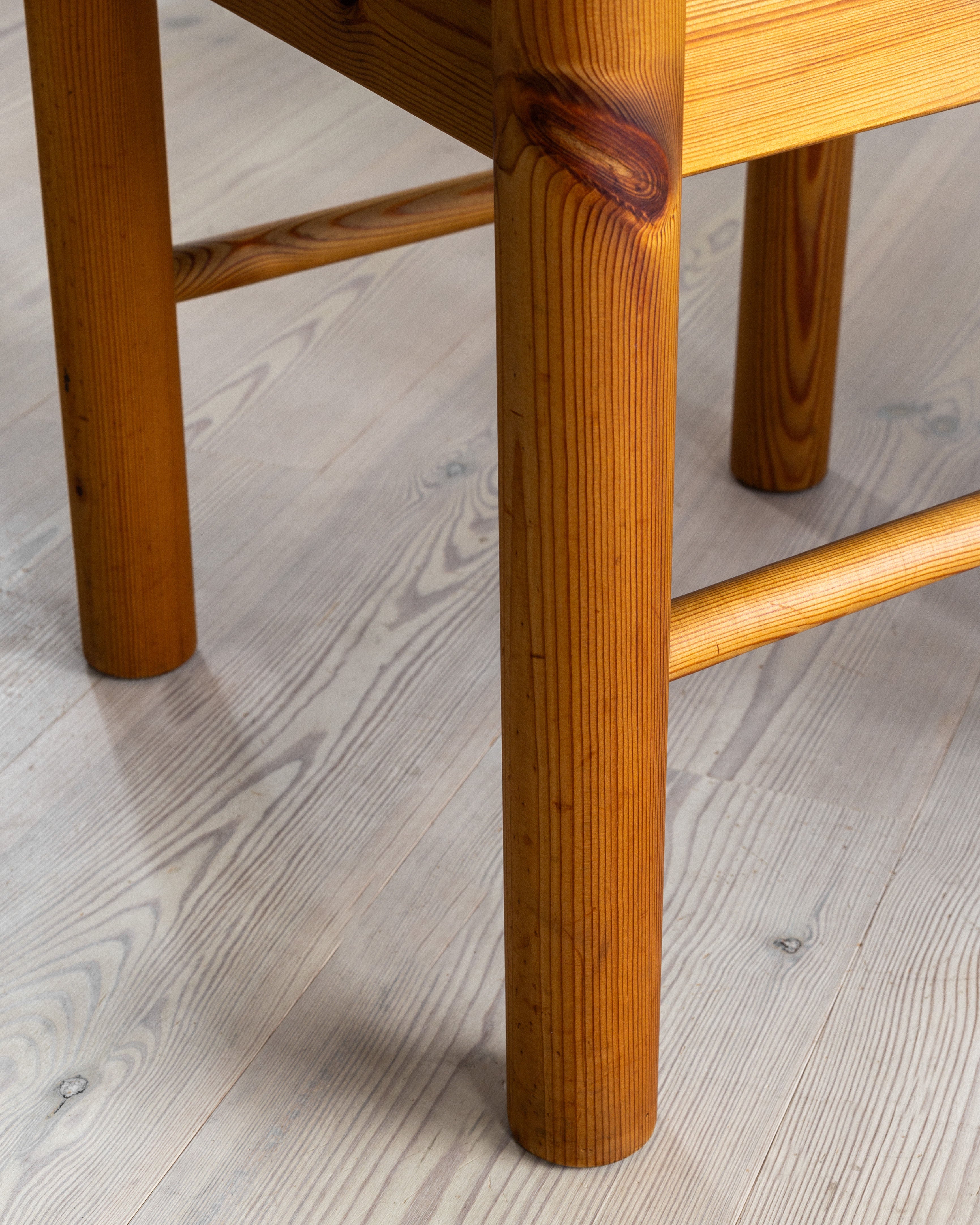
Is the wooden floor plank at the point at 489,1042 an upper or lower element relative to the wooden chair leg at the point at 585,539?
lower

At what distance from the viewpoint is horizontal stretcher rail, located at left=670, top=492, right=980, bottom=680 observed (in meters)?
0.58

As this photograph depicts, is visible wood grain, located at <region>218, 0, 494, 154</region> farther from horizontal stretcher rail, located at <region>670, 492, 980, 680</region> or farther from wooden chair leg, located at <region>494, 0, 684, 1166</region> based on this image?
horizontal stretcher rail, located at <region>670, 492, 980, 680</region>

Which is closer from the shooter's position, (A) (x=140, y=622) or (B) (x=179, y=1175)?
(B) (x=179, y=1175)

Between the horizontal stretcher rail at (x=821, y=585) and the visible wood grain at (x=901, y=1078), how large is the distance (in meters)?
0.19

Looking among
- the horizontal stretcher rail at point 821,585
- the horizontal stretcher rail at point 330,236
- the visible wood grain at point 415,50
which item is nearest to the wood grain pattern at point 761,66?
the visible wood grain at point 415,50

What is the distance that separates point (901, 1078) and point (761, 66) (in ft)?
1.35

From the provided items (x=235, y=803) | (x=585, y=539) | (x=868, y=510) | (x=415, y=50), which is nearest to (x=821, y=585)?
(x=585, y=539)

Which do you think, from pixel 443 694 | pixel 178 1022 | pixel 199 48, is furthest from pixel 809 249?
pixel 199 48

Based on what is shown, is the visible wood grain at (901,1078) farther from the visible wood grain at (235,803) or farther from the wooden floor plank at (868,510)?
the visible wood grain at (235,803)

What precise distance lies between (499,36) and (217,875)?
45 cm

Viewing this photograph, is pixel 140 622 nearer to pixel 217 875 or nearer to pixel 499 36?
pixel 217 875

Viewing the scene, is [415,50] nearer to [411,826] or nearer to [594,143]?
[594,143]

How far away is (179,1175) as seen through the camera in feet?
2.04

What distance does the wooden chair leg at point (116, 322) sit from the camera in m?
0.77
